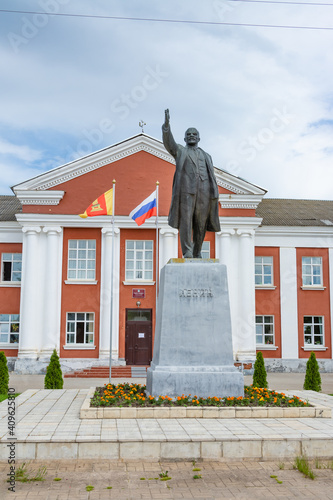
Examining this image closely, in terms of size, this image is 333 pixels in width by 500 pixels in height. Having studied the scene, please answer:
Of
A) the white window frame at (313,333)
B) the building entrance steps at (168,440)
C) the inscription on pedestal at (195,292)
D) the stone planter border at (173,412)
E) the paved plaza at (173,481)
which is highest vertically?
the inscription on pedestal at (195,292)

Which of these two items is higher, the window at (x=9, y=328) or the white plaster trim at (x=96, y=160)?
the white plaster trim at (x=96, y=160)

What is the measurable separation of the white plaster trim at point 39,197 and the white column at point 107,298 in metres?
2.53

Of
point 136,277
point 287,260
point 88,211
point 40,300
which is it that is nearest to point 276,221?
point 287,260

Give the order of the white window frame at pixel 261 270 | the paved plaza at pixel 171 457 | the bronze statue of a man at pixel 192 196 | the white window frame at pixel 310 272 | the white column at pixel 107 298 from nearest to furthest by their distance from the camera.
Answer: the paved plaza at pixel 171 457 < the bronze statue of a man at pixel 192 196 < the white column at pixel 107 298 < the white window frame at pixel 261 270 < the white window frame at pixel 310 272

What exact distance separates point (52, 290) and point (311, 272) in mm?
12326

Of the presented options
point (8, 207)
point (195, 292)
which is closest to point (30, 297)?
point (8, 207)

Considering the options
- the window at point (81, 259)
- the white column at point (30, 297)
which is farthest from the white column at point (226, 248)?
the white column at point (30, 297)

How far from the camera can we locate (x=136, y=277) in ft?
78.7

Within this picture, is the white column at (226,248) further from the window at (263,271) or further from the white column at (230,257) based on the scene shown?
the window at (263,271)

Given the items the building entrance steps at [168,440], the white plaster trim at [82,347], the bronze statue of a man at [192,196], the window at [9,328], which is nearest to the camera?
the building entrance steps at [168,440]

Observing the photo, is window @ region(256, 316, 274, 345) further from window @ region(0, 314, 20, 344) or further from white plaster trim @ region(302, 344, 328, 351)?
window @ region(0, 314, 20, 344)

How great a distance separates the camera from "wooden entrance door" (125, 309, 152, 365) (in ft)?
77.2

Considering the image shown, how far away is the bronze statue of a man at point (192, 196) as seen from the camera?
9320 mm

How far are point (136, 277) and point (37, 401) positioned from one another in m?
13.9
